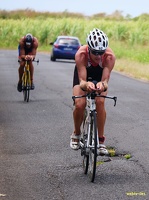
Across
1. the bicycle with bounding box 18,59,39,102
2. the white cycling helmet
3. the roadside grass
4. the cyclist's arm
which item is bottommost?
the roadside grass

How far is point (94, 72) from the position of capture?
8883 millimetres

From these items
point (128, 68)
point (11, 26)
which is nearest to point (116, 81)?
point (128, 68)

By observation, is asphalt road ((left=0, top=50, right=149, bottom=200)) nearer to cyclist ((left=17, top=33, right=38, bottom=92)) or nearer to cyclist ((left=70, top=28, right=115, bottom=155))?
cyclist ((left=70, top=28, right=115, bottom=155))

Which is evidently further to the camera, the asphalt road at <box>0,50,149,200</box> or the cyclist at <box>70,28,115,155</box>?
the cyclist at <box>70,28,115,155</box>

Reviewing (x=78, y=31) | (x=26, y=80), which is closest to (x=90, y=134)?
(x=26, y=80)

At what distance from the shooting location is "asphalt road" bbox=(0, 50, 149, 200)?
7.75m

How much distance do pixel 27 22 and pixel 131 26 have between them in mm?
17165

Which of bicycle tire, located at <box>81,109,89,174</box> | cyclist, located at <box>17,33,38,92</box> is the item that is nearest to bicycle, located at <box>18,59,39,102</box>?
cyclist, located at <box>17,33,38,92</box>

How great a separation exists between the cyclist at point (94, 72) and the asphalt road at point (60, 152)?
521mm

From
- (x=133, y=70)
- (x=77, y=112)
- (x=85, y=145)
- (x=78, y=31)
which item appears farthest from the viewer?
(x=78, y=31)

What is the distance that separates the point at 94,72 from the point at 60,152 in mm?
1861

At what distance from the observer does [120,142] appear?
1115 cm

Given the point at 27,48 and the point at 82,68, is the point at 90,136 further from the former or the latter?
the point at 27,48

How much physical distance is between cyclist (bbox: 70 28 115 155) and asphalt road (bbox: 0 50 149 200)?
0.52 m
